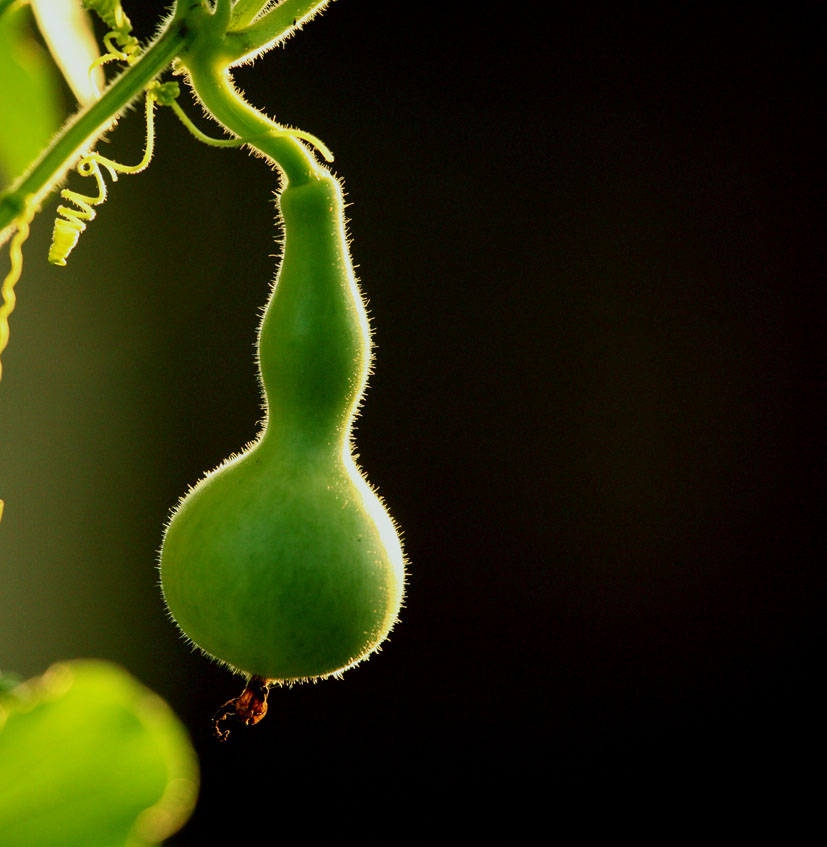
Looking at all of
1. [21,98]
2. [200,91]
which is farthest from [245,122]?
[21,98]

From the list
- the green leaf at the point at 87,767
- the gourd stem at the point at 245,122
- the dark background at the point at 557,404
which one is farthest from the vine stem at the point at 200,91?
the dark background at the point at 557,404

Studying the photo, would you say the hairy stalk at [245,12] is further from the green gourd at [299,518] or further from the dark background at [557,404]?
the dark background at [557,404]

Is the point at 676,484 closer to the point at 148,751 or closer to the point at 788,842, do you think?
the point at 788,842

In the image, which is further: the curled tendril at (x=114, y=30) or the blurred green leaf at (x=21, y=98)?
the curled tendril at (x=114, y=30)

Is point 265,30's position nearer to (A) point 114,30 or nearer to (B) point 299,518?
(A) point 114,30

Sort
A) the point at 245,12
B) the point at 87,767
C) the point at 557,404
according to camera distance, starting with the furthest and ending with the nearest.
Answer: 1. the point at 557,404
2. the point at 245,12
3. the point at 87,767

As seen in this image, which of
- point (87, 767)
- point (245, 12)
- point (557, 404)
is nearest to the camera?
point (87, 767)
